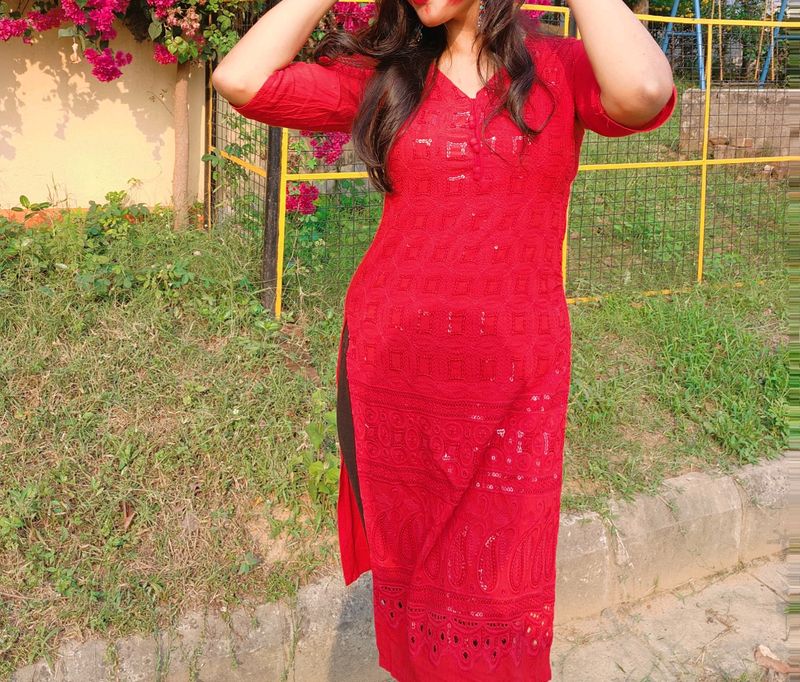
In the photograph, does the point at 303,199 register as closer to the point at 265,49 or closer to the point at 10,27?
the point at 10,27

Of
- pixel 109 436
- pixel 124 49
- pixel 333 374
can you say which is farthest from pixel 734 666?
pixel 124 49

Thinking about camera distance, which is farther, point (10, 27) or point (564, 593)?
point (10, 27)

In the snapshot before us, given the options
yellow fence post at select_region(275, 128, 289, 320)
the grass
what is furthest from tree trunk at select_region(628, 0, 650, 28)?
yellow fence post at select_region(275, 128, 289, 320)

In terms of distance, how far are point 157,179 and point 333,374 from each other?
73.9 inches

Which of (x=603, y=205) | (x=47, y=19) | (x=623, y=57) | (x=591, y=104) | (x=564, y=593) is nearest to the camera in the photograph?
(x=623, y=57)

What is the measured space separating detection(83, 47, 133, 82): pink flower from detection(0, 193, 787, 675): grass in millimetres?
640

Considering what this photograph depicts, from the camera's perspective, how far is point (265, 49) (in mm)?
2037

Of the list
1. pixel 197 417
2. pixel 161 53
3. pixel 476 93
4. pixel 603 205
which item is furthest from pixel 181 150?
pixel 476 93

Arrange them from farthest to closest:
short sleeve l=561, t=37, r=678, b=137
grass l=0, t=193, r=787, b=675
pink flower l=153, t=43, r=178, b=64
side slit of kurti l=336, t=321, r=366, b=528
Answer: pink flower l=153, t=43, r=178, b=64 < grass l=0, t=193, r=787, b=675 < side slit of kurti l=336, t=321, r=366, b=528 < short sleeve l=561, t=37, r=678, b=137

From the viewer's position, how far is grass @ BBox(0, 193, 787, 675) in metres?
3.09

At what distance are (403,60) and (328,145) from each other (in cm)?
257

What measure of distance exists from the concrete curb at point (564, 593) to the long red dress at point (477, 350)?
3.67 ft

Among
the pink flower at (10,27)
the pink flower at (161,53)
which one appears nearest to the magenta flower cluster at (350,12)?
the pink flower at (161,53)

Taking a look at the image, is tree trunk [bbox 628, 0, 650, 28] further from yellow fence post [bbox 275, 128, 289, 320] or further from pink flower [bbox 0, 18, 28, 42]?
pink flower [bbox 0, 18, 28, 42]
